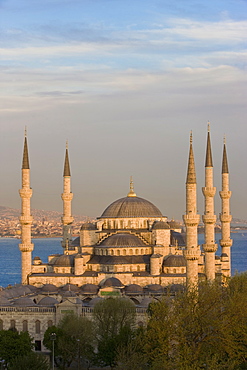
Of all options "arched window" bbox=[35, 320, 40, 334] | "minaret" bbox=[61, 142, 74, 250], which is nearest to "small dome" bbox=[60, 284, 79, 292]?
"arched window" bbox=[35, 320, 40, 334]

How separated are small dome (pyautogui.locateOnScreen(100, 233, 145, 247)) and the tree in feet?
34.2

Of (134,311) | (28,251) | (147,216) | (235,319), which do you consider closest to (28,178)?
(28,251)

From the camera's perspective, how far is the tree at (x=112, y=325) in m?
37.8

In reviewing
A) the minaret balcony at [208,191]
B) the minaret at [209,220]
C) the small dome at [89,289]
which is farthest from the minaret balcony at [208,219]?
the small dome at [89,289]

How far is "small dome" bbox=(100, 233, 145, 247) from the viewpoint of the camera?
2152 inches

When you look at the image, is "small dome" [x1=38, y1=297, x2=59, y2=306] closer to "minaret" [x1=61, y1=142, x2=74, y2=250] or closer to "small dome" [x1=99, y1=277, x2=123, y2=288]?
"small dome" [x1=99, y1=277, x2=123, y2=288]

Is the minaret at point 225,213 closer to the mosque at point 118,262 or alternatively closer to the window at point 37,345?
the mosque at point 118,262

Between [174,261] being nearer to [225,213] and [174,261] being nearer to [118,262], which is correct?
[118,262]

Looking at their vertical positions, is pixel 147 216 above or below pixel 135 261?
above

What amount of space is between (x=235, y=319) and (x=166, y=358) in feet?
12.9

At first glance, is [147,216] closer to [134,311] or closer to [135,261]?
[135,261]

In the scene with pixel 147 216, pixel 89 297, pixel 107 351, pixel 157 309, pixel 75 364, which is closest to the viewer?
pixel 157 309

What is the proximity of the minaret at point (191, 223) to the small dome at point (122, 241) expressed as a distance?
834 centimetres

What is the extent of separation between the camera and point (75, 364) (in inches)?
1587
